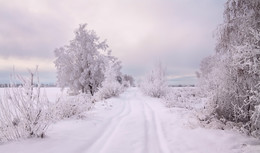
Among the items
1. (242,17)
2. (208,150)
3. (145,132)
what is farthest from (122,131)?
(242,17)

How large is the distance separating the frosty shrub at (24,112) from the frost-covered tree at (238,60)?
5.49 m

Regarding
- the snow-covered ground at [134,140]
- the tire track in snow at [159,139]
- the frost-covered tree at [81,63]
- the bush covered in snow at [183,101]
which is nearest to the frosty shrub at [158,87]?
the bush covered in snow at [183,101]

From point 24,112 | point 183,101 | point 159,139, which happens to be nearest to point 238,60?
point 159,139

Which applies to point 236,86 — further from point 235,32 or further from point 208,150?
point 208,150

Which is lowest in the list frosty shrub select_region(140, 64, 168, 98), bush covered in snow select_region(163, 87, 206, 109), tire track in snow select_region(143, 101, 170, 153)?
tire track in snow select_region(143, 101, 170, 153)

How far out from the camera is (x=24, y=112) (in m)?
5.08

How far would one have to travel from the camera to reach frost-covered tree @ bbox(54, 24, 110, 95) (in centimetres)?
2150

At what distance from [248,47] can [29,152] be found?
5842 mm

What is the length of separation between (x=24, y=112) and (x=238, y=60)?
6226mm

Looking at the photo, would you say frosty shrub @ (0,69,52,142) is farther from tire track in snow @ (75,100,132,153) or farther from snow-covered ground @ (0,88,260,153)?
tire track in snow @ (75,100,132,153)

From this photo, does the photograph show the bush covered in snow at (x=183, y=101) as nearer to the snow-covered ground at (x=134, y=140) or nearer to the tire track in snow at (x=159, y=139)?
the tire track in snow at (x=159, y=139)

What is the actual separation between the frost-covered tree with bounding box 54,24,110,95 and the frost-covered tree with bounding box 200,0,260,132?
54.3ft

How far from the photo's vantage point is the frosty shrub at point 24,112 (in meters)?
4.86

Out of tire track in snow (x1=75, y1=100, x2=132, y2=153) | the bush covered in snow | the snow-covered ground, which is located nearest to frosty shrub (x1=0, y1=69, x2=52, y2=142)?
the snow-covered ground
